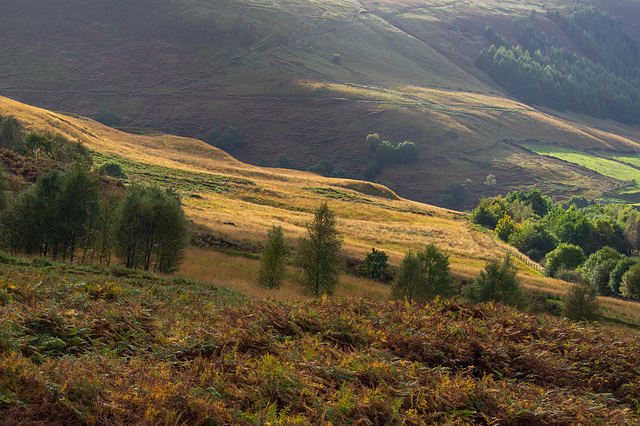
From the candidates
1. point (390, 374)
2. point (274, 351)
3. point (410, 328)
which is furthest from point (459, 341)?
point (274, 351)

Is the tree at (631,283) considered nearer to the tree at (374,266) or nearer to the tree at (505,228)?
the tree at (374,266)

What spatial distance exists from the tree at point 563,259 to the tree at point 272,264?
60.1 m

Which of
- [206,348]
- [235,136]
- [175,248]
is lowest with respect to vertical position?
[175,248]

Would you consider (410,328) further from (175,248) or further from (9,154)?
(9,154)

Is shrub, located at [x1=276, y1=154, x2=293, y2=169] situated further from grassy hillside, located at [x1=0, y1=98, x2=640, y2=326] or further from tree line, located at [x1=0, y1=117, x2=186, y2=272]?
tree line, located at [x1=0, y1=117, x2=186, y2=272]

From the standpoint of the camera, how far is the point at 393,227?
88.7m

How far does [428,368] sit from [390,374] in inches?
37.6

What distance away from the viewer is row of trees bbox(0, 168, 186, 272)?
3241 cm

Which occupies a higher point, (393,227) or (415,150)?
(415,150)

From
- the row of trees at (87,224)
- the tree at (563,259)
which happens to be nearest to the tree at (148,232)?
the row of trees at (87,224)

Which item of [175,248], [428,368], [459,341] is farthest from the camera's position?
[175,248]

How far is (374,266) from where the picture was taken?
51375 mm

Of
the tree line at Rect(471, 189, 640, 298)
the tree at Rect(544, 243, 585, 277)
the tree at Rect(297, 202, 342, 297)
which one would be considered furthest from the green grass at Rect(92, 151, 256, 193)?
the tree line at Rect(471, 189, 640, 298)

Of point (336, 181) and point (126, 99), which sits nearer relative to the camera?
point (336, 181)
